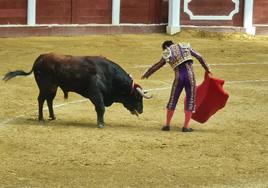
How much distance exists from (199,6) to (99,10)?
2.60 meters

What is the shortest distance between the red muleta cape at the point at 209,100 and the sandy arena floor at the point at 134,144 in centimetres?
14

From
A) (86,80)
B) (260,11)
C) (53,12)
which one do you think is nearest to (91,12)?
(53,12)

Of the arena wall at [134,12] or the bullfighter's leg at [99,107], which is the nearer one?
the bullfighter's leg at [99,107]

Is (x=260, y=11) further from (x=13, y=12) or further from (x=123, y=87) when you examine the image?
(x=123, y=87)

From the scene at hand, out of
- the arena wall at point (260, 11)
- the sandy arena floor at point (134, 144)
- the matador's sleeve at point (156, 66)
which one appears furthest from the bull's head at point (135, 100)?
the arena wall at point (260, 11)

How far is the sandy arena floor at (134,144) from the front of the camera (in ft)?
21.9

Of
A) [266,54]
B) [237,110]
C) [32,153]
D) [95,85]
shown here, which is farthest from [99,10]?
[32,153]

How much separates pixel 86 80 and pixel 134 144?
1.19 metres

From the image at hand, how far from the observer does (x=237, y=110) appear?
10.3 meters

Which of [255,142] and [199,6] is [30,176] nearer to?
[255,142]

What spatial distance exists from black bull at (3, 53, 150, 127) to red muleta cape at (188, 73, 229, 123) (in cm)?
70

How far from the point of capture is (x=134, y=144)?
26.3 feet

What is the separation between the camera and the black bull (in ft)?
29.1

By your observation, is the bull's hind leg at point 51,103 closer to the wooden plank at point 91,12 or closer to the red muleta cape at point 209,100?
the red muleta cape at point 209,100
